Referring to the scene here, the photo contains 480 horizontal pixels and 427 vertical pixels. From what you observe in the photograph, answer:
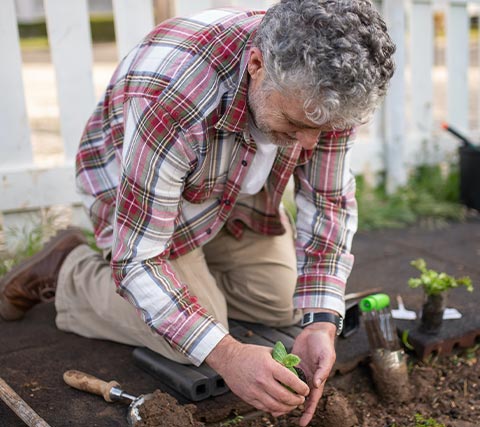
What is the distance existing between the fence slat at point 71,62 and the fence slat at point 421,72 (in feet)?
7.38

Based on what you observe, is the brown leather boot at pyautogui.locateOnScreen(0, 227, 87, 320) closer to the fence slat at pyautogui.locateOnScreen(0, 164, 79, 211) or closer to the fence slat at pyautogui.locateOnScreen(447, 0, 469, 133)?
the fence slat at pyautogui.locateOnScreen(0, 164, 79, 211)

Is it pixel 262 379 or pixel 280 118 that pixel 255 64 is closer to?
pixel 280 118

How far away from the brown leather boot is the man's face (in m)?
1.28

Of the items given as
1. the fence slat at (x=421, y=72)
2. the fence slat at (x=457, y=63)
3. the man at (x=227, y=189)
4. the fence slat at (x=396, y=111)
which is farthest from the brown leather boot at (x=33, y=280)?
→ the fence slat at (x=457, y=63)

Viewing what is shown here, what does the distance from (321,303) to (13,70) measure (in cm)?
216

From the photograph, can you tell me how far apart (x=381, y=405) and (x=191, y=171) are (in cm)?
106

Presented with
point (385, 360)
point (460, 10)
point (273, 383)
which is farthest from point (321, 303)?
point (460, 10)

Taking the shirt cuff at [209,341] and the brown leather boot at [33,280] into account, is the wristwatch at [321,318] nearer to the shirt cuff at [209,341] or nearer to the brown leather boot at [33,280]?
the shirt cuff at [209,341]

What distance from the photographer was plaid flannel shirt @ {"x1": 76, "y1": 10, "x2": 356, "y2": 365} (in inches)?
80.8

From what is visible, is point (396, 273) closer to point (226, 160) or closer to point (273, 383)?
point (226, 160)

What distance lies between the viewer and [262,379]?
1904mm

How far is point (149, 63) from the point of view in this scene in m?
2.16

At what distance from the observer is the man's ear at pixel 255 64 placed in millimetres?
1891

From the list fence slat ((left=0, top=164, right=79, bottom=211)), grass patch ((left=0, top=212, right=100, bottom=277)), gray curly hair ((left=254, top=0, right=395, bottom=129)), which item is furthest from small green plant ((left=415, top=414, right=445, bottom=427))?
fence slat ((left=0, top=164, right=79, bottom=211))
